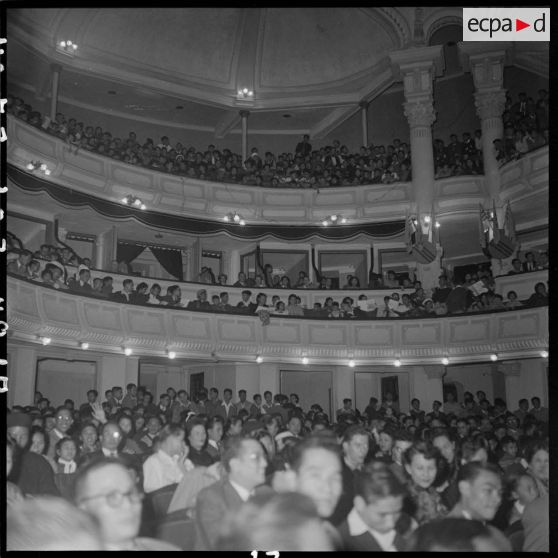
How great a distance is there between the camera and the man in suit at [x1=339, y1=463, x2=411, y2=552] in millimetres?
5684

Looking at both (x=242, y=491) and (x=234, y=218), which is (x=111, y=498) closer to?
(x=242, y=491)

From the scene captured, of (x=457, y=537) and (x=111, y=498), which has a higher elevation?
(x=111, y=498)

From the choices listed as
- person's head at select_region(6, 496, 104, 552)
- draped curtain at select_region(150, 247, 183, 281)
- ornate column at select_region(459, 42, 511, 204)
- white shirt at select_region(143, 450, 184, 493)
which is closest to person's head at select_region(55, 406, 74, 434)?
person's head at select_region(6, 496, 104, 552)

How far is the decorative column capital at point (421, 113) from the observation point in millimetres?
15016

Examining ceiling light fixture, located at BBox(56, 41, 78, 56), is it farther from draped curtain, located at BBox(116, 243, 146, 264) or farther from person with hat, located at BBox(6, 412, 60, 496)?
person with hat, located at BBox(6, 412, 60, 496)

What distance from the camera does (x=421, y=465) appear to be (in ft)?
19.9

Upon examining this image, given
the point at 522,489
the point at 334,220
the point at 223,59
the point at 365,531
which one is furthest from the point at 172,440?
the point at 223,59

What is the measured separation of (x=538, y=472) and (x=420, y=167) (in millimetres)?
9064

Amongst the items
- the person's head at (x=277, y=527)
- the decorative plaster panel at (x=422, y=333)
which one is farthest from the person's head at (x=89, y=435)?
the decorative plaster panel at (x=422, y=333)

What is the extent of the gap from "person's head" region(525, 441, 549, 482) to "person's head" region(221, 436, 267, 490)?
108 inches

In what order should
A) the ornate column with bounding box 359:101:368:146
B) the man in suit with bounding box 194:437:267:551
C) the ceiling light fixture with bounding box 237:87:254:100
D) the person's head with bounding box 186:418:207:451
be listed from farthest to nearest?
the ceiling light fixture with bounding box 237:87:254:100
the ornate column with bounding box 359:101:368:146
the person's head with bounding box 186:418:207:451
the man in suit with bounding box 194:437:267:551

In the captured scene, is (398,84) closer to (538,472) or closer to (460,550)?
(538,472)

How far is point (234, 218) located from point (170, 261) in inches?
80.8

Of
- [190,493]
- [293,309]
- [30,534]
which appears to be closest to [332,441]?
→ [190,493]
